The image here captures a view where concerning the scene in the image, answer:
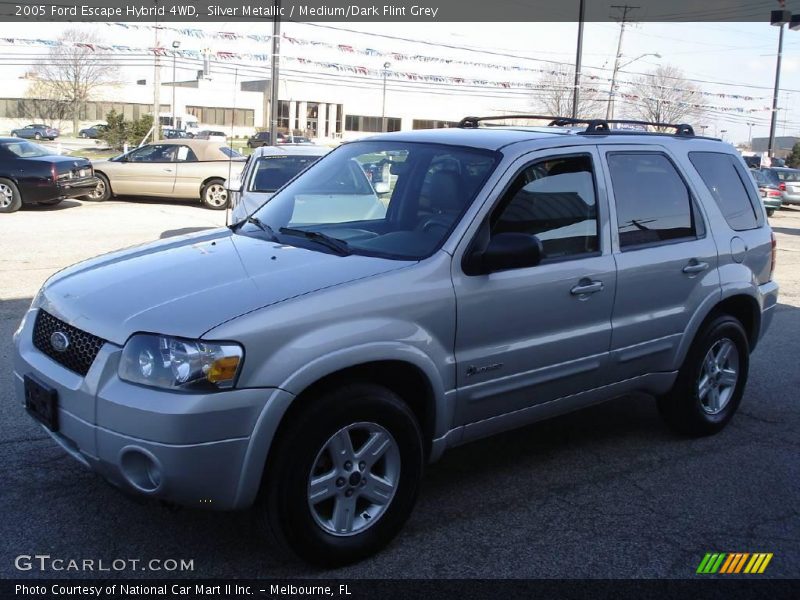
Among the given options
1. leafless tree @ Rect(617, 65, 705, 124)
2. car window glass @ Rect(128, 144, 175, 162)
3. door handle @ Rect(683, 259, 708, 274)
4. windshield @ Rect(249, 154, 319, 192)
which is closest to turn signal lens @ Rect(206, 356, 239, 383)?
door handle @ Rect(683, 259, 708, 274)

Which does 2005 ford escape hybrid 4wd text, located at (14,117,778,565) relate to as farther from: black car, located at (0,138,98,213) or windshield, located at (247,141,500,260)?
black car, located at (0,138,98,213)

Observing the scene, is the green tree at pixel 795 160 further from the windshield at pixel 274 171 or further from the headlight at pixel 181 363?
the headlight at pixel 181 363

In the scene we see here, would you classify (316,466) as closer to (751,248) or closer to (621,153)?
(621,153)

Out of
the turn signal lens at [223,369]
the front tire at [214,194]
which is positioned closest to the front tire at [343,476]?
the turn signal lens at [223,369]

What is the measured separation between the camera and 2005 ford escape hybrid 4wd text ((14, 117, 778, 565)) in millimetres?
3283

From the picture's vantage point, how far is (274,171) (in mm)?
11680

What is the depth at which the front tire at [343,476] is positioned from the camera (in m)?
3.40

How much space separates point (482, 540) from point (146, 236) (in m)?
11.6

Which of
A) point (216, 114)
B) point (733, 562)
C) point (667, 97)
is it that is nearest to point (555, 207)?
point (733, 562)

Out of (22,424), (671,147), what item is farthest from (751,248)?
(22,424)

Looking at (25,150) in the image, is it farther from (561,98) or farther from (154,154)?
(561,98)

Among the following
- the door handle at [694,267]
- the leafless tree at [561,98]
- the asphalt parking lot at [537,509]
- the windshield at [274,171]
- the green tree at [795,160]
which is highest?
the leafless tree at [561,98]

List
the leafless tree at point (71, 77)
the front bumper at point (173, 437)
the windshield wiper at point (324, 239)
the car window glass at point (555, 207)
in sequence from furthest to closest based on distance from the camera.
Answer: the leafless tree at point (71, 77)
the car window glass at point (555, 207)
the windshield wiper at point (324, 239)
the front bumper at point (173, 437)

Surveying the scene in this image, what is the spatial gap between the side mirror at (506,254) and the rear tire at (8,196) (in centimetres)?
1536
